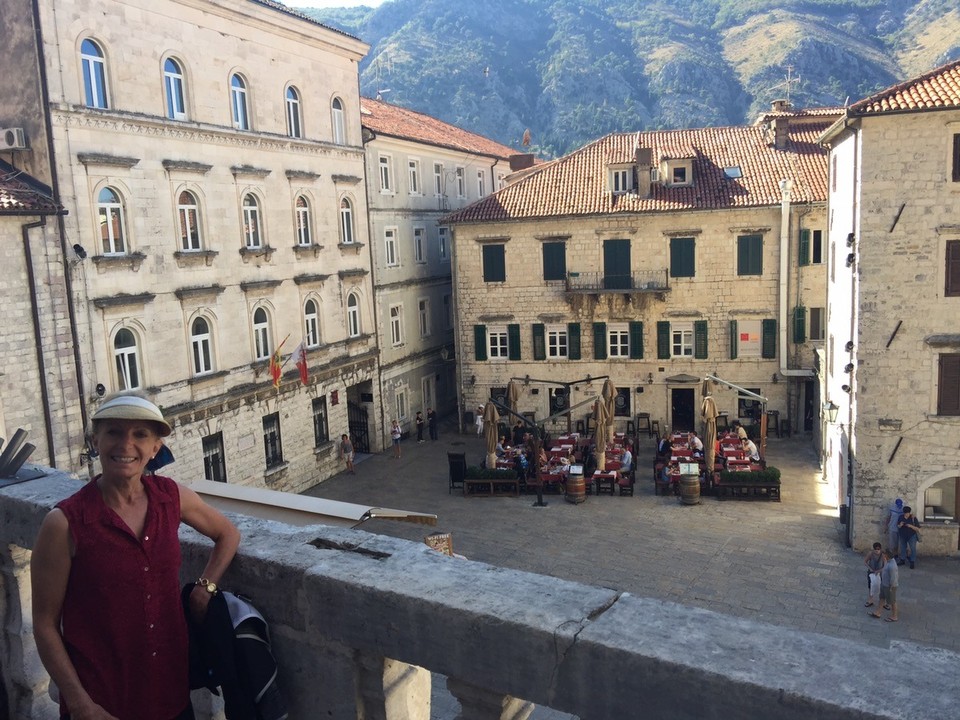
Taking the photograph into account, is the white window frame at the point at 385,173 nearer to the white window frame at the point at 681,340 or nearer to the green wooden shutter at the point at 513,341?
the green wooden shutter at the point at 513,341

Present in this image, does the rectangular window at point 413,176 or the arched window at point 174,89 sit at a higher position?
the arched window at point 174,89

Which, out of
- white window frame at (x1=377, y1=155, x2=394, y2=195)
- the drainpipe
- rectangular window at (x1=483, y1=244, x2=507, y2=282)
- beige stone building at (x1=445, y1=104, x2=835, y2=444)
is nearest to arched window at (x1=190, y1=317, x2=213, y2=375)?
the drainpipe

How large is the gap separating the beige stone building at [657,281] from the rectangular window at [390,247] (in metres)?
2.42

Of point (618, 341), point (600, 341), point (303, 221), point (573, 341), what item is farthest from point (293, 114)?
point (618, 341)

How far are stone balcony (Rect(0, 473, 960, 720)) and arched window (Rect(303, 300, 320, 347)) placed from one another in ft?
77.2

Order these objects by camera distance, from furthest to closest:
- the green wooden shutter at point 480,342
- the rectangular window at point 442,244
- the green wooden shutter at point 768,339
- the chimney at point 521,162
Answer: the chimney at point 521,162 < the rectangular window at point 442,244 < the green wooden shutter at point 480,342 < the green wooden shutter at point 768,339

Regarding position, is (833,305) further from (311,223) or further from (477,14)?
(477,14)

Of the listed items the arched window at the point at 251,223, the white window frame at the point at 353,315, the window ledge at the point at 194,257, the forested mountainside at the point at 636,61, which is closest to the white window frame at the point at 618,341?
the white window frame at the point at 353,315

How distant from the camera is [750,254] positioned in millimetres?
30203

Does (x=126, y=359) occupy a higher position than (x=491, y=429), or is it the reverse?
(x=126, y=359)

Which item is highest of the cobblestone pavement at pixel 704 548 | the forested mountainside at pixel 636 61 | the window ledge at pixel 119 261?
→ the forested mountainside at pixel 636 61

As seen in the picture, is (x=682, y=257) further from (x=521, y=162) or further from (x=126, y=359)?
(x=126, y=359)

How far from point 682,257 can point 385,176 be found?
39.7 ft

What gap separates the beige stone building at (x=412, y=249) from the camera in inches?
1239
